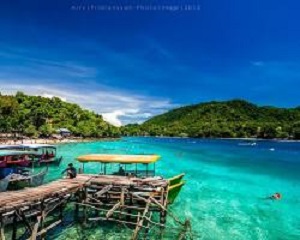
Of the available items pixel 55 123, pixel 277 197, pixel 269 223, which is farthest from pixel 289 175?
pixel 55 123

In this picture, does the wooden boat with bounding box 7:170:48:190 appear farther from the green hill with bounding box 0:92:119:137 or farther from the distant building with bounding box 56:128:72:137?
the distant building with bounding box 56:128:72:137

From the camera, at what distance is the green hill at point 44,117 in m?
110

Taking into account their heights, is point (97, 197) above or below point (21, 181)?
below

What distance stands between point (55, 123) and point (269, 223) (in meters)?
140

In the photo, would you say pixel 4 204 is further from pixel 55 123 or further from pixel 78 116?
pixel 78 116

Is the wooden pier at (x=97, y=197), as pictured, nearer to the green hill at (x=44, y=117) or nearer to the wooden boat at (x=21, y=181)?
the wooden boat at (x=21, y=181)

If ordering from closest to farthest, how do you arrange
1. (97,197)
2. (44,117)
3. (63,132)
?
(97,197) → (63,132) → (44,117)

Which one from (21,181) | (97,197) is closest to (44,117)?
(21,181)

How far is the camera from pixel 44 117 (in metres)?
135

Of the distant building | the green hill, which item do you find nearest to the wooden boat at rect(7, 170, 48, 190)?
the green hill

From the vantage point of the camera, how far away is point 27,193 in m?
17.8

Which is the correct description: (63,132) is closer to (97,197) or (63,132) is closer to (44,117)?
(44,117)

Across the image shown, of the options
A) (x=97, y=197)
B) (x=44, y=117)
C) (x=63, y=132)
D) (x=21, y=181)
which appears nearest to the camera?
(x=97, y=197)

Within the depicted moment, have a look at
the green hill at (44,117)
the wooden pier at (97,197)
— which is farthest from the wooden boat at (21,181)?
the green hill at (44,117)
